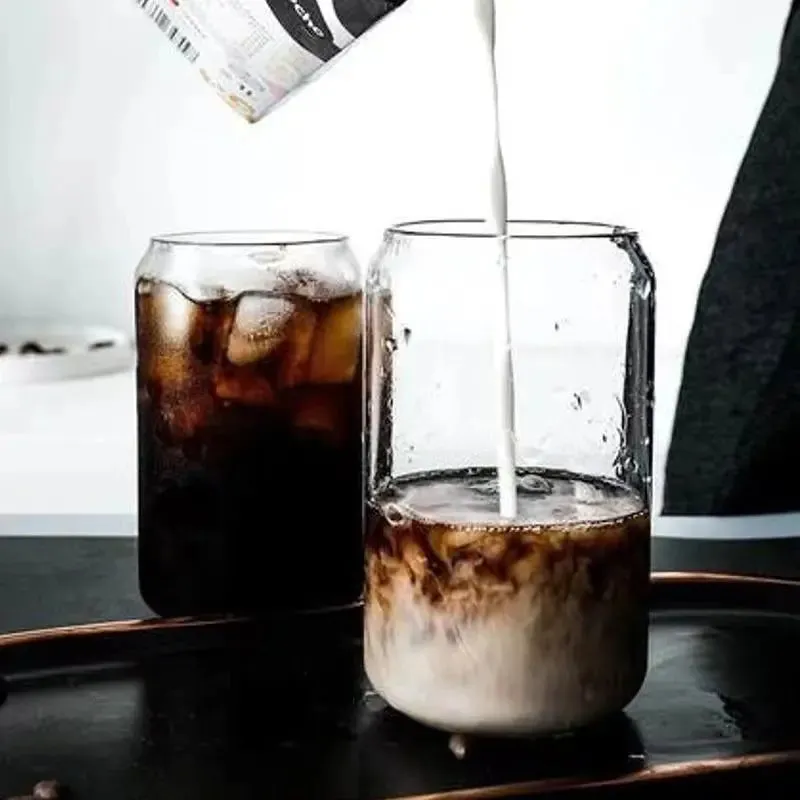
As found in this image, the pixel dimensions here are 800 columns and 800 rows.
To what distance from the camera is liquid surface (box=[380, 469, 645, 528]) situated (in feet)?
1.86

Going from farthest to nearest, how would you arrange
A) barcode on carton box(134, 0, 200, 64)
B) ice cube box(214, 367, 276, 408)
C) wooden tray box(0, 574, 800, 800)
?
1. barcode on carton box(134, 0, 200, 64)
2. ice cube box(214, 367, 276, 408)
3. wooden tray box(0, 574, 800, 800)

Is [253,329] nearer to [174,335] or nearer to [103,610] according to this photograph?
[174,335]

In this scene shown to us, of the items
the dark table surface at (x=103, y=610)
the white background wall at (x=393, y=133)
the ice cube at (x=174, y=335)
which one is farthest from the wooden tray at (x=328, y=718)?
the white background wall at (x=393, y=133)

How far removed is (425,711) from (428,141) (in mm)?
835

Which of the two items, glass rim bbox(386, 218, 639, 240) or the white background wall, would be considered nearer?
glass rim bbox(386, 218, 639, 240)

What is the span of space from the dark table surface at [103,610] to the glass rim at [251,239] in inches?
6.2

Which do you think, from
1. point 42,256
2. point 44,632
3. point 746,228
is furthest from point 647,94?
point 44,632

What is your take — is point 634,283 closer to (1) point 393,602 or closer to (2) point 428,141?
(1) point 393,602

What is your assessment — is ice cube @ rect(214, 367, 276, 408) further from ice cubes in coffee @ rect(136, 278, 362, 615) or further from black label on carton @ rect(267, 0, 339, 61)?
black label on carton @ rect(267, 0, 339, 61)

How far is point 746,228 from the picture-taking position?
37.4 inches

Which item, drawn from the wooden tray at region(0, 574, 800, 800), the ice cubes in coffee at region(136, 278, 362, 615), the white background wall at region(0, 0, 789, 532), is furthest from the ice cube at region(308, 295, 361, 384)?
the white background wall at region(0, 0, 789, 532)

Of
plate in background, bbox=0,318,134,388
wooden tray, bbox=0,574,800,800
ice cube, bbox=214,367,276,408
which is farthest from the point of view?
plate in background, bbox=0,318,134,388

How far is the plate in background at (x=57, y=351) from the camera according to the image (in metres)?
1.26

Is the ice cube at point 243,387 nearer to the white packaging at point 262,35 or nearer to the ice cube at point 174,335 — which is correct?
the ice cube at point 174,335
